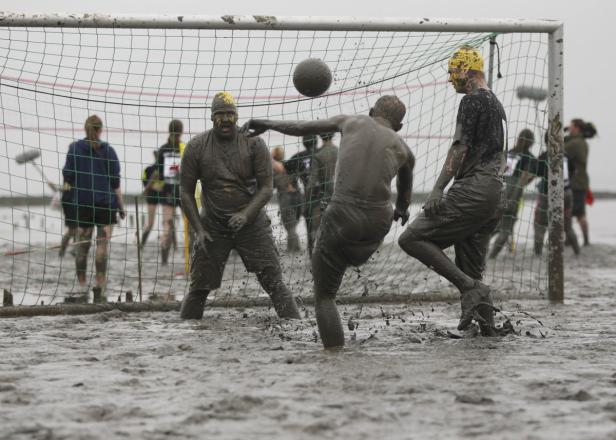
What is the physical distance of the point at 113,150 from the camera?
11.5 m

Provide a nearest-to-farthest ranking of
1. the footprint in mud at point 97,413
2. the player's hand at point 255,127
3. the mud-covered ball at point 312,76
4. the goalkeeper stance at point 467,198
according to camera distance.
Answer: the footprint in mud at point 97,413 → the player's hand at point 255,127 → the goalkeeper stance at point 467,198 → the mud-covered ball at point 312,76

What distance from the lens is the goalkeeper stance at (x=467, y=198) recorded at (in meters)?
7.63

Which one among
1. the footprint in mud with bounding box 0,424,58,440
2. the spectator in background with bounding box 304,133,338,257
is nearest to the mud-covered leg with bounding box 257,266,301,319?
the spectator in background with bounding box 304,133,338,257

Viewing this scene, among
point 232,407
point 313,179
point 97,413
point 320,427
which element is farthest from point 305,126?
point 313,179

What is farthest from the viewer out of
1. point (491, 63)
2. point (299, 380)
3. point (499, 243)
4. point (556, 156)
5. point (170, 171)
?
point (499, 243)

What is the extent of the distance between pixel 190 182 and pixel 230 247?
2.06 ft

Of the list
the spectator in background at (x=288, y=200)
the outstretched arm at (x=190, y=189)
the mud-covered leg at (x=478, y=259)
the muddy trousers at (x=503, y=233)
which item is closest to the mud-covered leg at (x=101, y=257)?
the spectator in background at (x=288, y=200)

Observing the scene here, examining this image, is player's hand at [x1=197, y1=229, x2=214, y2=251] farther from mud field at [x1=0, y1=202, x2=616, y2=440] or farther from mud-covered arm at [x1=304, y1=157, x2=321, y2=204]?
mud-covered arm at [x1=304, y1=157, x2=321, y2=204]

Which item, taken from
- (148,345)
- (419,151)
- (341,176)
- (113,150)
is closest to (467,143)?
(341,176)

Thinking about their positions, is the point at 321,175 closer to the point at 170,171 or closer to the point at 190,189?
the point at 170,171

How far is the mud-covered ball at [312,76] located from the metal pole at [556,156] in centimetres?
295

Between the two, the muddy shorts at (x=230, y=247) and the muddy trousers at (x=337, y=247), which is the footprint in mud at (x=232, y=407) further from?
the muddy shorts at (x=230, y=247)

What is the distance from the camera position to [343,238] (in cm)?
700

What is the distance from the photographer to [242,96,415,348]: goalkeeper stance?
22.9 feet
